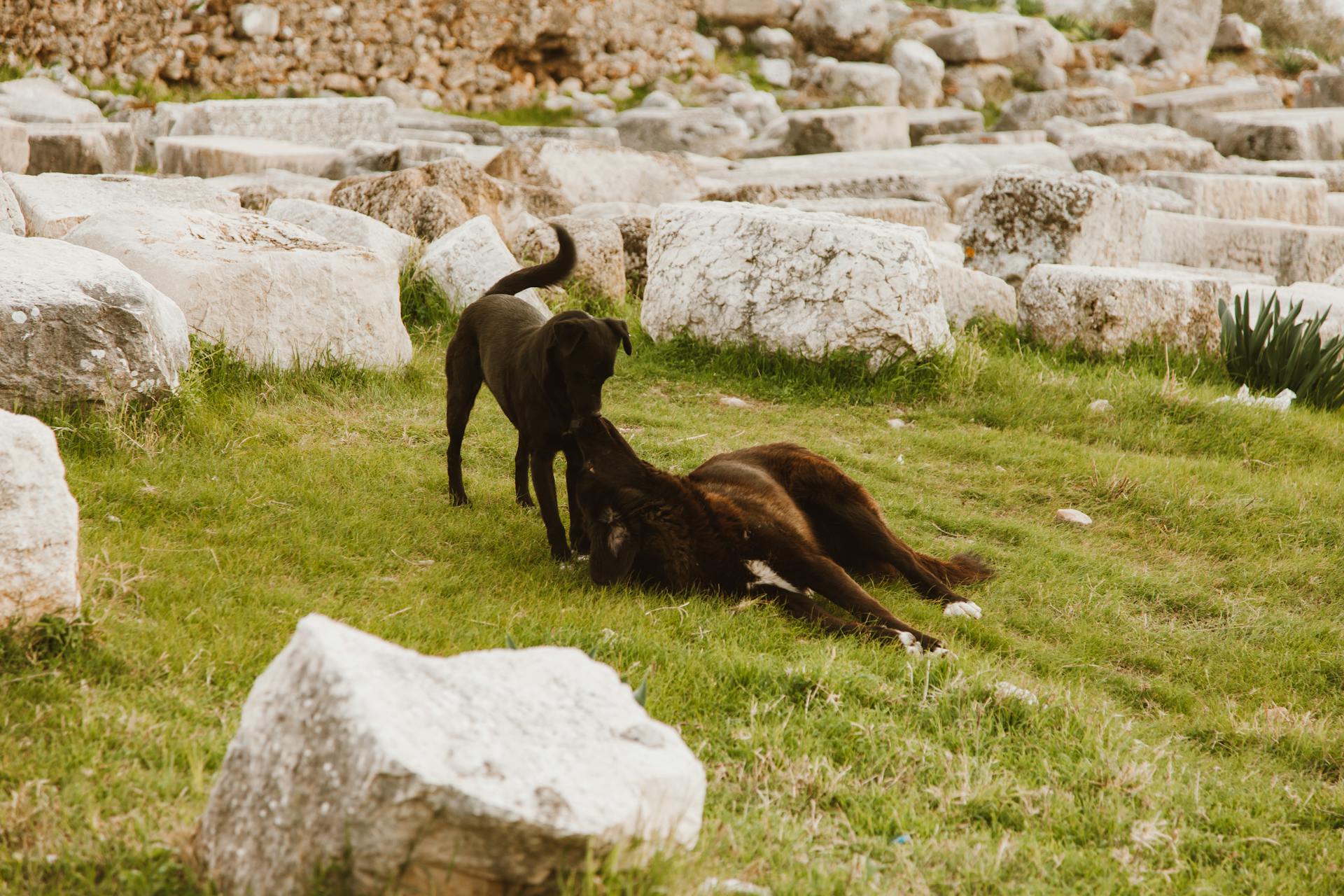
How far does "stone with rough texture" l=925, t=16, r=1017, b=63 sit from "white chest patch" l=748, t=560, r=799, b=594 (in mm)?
28634

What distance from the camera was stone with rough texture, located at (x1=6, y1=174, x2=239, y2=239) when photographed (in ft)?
24.0

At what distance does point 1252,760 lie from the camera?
3738 mm

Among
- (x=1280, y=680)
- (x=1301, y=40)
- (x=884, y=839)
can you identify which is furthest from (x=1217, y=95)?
(x=884, y=839)

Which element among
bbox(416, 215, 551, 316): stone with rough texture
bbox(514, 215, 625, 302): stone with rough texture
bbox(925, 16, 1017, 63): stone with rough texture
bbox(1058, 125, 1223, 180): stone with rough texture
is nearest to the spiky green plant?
bbox(514, 215, 625, 302): stone with rough texture

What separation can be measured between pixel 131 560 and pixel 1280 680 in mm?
4310

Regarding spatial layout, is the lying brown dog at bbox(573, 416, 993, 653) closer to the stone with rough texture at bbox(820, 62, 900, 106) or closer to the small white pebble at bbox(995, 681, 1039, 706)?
the small white pebble at bbox(995, 681, 1039, 706)

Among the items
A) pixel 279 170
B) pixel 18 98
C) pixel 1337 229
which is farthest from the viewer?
pixel 18 98

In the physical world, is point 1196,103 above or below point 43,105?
above

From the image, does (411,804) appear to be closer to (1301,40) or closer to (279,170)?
(279,170)

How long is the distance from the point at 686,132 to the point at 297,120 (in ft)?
23.7

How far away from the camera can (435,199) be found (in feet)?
31.0

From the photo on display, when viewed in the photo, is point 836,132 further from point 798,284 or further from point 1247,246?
point 798,284

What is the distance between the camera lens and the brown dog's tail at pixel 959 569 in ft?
16.8

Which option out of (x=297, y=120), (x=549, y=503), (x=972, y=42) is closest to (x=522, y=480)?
(x=549, y=503)
